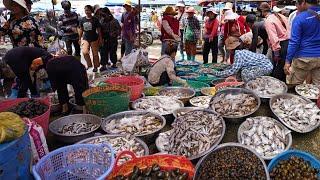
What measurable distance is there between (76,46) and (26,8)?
5007 millimetres

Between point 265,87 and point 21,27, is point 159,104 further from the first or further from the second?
point 21,27

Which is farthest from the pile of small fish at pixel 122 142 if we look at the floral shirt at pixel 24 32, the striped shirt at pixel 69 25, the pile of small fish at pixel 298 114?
the striped shirt at pixel 69 25

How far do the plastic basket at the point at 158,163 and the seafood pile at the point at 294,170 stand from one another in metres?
0.86

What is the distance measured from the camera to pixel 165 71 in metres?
Answer: 6.20

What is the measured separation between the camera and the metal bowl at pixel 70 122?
3839 millimetres

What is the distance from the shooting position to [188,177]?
2.74m

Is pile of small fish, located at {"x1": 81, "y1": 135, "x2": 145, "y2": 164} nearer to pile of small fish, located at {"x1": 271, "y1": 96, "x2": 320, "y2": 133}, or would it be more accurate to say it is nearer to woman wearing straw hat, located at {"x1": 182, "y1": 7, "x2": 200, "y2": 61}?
pile of small fish, located at {"x1": 271, "y1": 96, "x2": 320, "y2": 133}

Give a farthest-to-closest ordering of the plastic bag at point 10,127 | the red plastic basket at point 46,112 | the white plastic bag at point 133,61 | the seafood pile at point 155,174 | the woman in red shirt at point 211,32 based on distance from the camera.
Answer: the woman in red shirt at point 211,32 < the white plastic bag at point 133,61 < the red plastic basket at point 46,112 < the seafood pile at point 155,174 < the plastic bag at point 10,127

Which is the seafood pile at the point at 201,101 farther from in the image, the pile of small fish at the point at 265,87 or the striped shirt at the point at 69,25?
the striped shirt at the point at 69,25

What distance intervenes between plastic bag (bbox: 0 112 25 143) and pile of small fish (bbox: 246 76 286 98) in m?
3.59

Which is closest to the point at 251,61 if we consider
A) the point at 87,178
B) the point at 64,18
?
the point at 87,178

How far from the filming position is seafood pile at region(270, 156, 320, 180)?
297 centimetres

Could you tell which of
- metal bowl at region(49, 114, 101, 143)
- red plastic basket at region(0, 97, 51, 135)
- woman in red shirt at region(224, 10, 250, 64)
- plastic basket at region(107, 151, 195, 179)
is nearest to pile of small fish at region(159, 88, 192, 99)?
metal bowl at region(49, 114, 101, 143)

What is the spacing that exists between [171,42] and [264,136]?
12.6 feet
